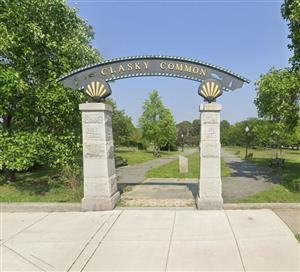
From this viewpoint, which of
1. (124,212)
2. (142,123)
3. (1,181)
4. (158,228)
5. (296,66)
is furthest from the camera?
(142,123)

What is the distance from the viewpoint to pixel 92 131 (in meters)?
8.20

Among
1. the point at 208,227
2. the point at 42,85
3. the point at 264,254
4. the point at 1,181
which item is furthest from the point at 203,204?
the point at 1,181

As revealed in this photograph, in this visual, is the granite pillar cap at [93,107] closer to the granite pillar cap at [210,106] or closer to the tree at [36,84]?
the granite pillar cap at [210,106]

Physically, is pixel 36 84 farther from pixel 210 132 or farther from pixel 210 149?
pixel 210 149

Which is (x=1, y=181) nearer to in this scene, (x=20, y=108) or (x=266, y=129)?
(x=20, y=108)

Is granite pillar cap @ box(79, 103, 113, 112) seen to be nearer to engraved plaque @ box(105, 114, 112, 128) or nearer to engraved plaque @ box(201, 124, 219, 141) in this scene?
engraved plaque @ box(105, 114, 112, 128)

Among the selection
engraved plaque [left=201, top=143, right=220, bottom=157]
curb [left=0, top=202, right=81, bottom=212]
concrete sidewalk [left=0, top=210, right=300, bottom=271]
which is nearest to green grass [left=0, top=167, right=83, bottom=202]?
curb [left=0, top=202, right=81, bottom=212]

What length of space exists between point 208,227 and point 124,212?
84.6 inches

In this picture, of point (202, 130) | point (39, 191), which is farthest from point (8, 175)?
point (202, 130)

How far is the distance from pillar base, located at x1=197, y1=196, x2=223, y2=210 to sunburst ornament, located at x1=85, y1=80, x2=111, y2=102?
3.45m

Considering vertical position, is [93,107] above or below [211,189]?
above

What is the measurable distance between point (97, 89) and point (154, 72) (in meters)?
1.49

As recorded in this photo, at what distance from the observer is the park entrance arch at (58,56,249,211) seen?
26.5 ft

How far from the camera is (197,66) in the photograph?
8.36 m
